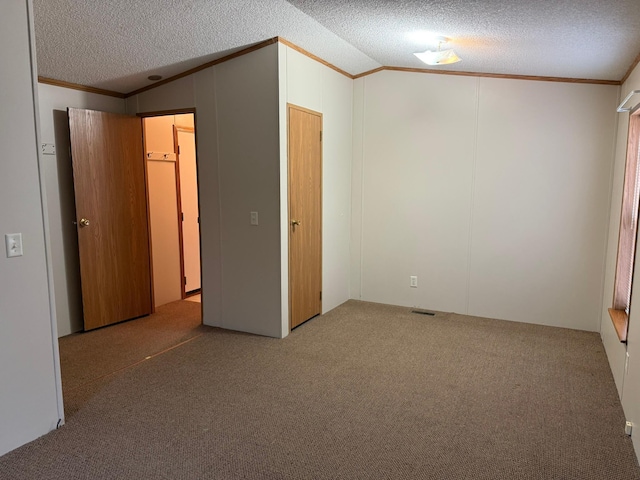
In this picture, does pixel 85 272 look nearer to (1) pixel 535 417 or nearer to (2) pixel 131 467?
(2) pixel 131 467

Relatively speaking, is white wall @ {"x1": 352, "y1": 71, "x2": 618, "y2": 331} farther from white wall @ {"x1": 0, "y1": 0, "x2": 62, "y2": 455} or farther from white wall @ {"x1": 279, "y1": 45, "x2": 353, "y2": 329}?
white wall @ {"x1": 0, "y1": 0, "x2": 62, "y2": 455}

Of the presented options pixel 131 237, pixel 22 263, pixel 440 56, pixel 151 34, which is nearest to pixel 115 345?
pixel 131 237

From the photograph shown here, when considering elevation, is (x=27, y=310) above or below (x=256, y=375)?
above

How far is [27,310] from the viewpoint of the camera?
2.40 metres

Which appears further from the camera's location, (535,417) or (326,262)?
(326,262)

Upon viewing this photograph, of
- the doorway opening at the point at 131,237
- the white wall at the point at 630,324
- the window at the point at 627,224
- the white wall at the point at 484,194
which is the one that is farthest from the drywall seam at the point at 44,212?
the window at the point at 627,224

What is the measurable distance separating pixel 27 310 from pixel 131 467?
0.99m

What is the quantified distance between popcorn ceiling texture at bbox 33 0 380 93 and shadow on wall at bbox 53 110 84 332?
45 centimetres

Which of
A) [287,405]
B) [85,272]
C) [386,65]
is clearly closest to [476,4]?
[386,65]

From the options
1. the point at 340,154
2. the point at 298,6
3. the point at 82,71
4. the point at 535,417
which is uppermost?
the point at 298,6

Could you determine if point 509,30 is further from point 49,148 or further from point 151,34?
point 49,148

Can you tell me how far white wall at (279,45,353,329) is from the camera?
13.0 ft

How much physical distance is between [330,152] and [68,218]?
2.61m

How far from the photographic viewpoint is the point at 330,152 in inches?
187
